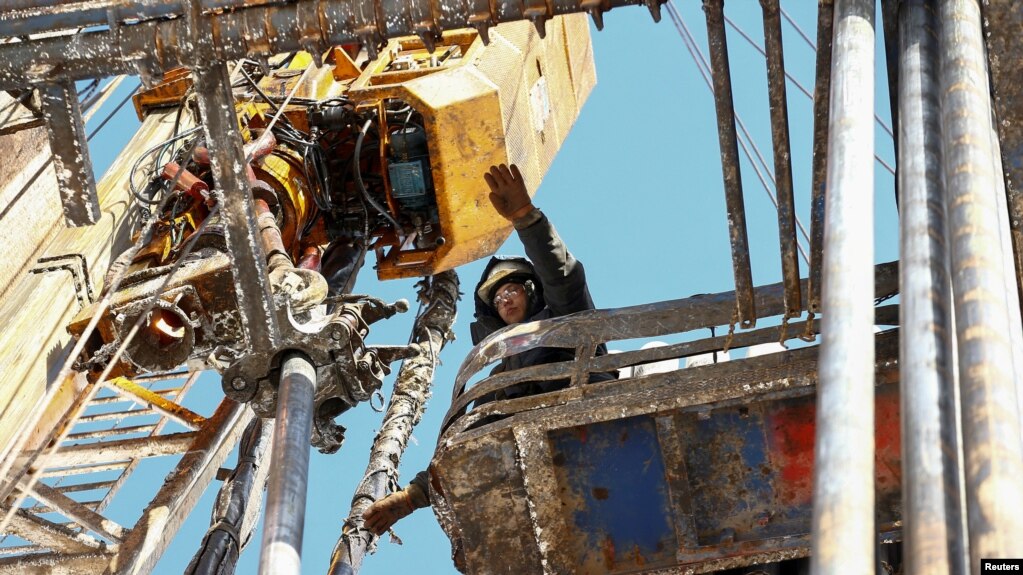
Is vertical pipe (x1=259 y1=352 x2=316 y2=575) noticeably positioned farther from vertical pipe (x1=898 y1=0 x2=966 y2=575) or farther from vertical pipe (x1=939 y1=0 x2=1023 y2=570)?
vertical pipe (x1=939 y1=0 x2=1023 y2=570)

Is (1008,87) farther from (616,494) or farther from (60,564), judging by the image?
(60,564)

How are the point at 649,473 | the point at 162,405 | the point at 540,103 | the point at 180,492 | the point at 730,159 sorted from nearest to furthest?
the point at 730,159
the point at 649,473
the point at 180,492
the point at 162,405
the point at 540,103

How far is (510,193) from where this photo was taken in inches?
365

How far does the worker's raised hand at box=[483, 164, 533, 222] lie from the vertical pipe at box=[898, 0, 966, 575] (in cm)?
330

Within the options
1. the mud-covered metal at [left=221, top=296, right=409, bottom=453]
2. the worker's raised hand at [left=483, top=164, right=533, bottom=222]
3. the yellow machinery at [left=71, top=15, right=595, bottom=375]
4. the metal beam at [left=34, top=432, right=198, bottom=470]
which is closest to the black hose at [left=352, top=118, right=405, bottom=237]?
the yellow machinery at [left=71, top=15, right=595, bottom=375]

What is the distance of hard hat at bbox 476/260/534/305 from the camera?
10.1 m

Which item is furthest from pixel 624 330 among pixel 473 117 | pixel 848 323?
pixel 473 117

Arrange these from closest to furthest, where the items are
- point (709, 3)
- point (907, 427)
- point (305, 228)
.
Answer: point (907, 427) → point (709, 3) → point (305, 228)

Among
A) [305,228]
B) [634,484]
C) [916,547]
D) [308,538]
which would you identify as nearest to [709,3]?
[634,484]

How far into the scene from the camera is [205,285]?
34.9 feet

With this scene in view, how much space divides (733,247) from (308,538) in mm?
45779

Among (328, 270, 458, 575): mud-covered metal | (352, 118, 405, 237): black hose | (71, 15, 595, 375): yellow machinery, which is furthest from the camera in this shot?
(352, 118, 405, 237): black hose

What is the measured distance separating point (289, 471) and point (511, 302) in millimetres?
2541

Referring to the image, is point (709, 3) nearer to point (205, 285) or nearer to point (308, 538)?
point (205, 285)
